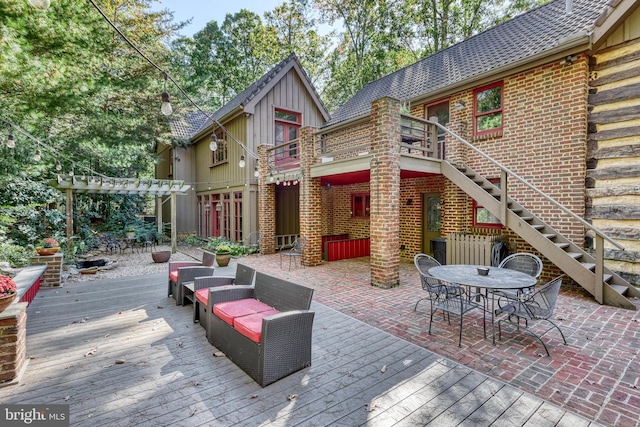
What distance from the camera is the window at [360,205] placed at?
474 inches

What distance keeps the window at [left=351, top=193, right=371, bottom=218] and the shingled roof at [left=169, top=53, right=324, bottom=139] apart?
5.56 metres

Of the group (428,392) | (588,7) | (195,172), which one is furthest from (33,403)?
(195,172)

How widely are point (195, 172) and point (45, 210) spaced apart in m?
7.14

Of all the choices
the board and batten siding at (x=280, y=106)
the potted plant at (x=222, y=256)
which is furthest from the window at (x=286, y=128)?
the potted plant at (x=222, y=256)

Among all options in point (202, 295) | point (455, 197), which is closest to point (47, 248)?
point (202, 295)

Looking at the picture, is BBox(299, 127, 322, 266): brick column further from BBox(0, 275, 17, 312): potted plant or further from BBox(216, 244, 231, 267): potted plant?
BBox(0, 275, 17, 312): potted plant

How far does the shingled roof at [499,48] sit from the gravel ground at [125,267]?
9583 millimetres

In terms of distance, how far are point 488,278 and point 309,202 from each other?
19.2ft

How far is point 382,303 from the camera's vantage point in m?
5.68

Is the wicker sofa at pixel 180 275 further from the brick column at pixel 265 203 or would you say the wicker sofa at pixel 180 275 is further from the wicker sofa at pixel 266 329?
the brick column at pixel 265 203

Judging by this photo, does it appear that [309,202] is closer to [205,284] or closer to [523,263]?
[205,284]

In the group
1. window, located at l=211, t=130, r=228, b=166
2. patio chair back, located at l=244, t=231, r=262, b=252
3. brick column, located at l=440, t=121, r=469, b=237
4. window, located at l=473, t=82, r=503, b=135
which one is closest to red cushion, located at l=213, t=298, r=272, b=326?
brick column, located at l=440, t=121, r=469, b=237

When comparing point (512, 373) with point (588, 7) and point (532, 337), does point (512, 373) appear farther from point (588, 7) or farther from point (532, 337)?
point (588, 7)

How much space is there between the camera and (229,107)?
1584cm
